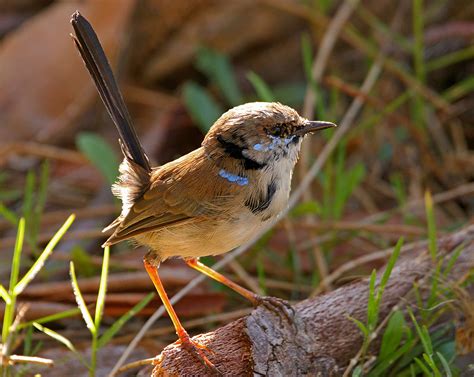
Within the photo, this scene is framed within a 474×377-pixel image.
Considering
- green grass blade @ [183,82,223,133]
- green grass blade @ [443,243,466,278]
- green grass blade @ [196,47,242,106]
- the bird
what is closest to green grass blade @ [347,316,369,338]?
the bird

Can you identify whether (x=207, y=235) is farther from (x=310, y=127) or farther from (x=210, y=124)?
(x=210, y=124)

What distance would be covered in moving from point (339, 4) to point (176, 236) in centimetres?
366

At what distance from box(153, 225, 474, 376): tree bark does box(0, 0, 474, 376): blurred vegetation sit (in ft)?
0.34

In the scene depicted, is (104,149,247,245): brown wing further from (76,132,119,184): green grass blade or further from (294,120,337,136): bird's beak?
(76,132,119,184): green grass blade

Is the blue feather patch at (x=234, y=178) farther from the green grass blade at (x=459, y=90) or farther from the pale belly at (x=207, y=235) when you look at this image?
the green grass blade at (x=459, y=90)

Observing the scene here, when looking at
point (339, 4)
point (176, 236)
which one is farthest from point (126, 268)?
point (339, 4)

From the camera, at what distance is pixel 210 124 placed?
5887mm

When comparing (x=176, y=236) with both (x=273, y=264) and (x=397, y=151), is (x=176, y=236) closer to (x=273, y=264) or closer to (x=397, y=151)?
(x=273, y=264)

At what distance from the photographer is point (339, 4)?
6707mm

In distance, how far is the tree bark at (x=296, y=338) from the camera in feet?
10.4

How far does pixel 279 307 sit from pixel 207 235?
17.7 inches

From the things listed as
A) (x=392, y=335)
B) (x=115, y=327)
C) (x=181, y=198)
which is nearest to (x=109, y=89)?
(x=181, y=198)

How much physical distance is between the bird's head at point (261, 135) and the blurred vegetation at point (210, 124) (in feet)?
2.49

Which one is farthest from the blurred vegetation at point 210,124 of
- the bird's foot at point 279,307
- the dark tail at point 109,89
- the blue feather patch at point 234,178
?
the blue feather patch at point 234,178
